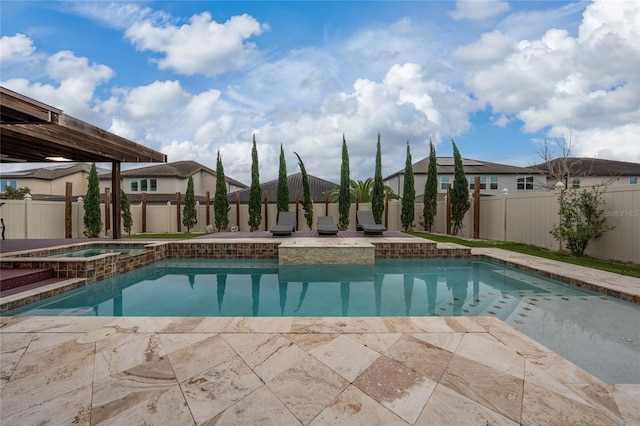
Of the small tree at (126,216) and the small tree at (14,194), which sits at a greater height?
the small tree at (14,194)

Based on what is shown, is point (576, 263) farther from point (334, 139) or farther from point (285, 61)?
point (334, 139)

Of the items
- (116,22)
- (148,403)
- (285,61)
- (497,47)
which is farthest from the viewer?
(285,61)

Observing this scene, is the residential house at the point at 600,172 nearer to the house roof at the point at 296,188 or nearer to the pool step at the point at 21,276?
the house roof at the point at 296,188

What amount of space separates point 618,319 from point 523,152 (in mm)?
18163

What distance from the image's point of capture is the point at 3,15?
530 centimetres

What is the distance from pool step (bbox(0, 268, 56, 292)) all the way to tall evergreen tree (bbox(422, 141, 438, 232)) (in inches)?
596

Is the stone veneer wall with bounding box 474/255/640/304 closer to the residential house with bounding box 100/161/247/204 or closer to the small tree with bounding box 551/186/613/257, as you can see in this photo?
the small tree with bounding box 551/186/613/257

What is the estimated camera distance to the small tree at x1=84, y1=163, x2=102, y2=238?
566 inches

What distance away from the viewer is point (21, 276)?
523cm

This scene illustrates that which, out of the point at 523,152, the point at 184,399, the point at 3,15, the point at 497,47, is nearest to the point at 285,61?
the point at 497,47

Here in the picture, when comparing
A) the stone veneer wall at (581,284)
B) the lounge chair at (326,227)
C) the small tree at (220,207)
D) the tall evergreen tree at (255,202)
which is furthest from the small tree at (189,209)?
the stone veneer wall at (581,284)

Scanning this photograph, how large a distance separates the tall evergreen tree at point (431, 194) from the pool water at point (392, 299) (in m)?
8.63

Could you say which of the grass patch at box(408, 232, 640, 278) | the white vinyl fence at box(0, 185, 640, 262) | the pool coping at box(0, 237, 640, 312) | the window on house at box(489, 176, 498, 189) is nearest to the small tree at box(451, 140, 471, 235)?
the white vinyl fence at box(0, 185, 640, 262)

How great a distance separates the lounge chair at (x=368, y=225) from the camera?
1105 centimetres
